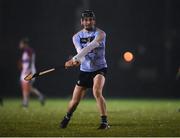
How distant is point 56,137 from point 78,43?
8.57ft

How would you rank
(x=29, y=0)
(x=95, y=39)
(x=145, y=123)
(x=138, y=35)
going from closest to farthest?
→ (x=95, y=39) → (x=145, y=123) → (x=138, y=35) → (x=29, y=0)

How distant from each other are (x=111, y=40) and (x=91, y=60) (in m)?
19.9

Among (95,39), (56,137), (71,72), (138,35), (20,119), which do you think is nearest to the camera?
(56,137)

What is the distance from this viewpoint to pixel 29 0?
136ft

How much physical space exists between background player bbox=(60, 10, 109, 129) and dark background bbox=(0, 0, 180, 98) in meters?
17.0

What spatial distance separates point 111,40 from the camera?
1423 inches

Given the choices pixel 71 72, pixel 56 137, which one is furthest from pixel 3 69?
pixel 56 137

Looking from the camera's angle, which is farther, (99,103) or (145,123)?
(145,123)

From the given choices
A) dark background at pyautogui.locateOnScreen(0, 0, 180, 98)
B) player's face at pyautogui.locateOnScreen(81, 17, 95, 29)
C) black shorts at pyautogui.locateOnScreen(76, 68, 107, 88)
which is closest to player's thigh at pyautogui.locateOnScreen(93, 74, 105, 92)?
black shorts at pyautogui.locateOnScreen(76, 68, 107, 88)

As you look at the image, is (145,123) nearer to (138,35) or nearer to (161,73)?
(161,73)

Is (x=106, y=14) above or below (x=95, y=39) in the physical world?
below

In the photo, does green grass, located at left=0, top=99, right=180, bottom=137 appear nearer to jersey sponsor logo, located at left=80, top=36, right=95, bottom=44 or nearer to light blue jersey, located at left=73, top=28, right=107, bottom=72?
light blue jersey, located at left=73, top=28, right=107, bottom=72

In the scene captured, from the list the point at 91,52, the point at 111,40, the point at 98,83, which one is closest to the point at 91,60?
the point at 91,52

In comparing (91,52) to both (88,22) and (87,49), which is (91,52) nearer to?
(87,49)
